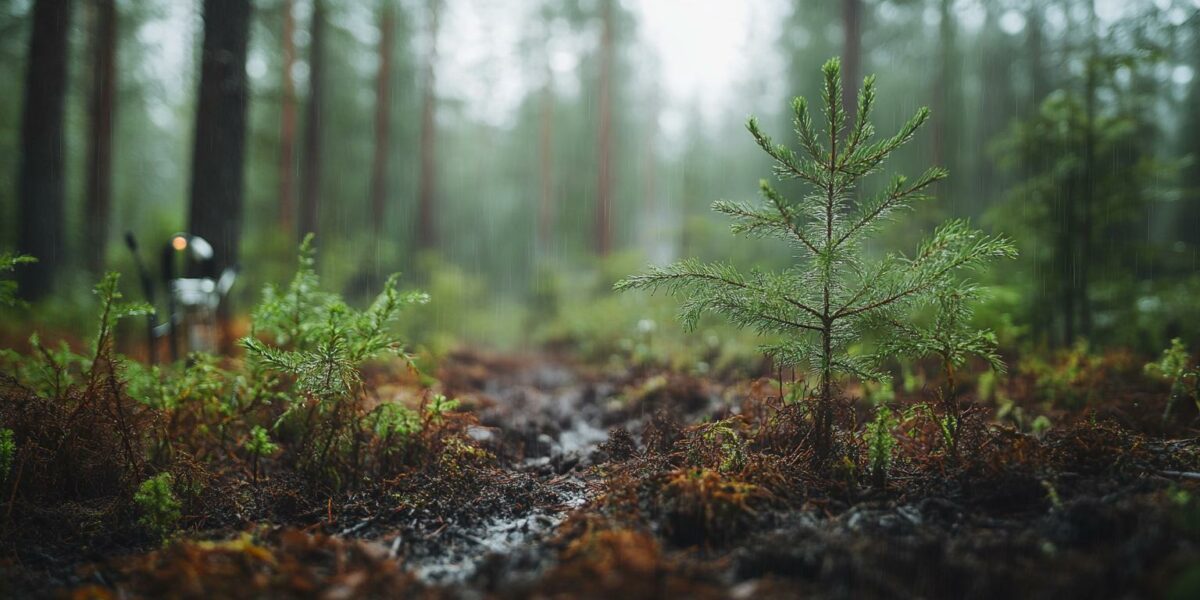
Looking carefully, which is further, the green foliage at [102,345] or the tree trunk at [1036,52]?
the tree trunk at [1036,52]

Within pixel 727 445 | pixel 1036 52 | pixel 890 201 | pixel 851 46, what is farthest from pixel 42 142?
pixel 1036 52

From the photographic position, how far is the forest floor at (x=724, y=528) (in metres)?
1.85

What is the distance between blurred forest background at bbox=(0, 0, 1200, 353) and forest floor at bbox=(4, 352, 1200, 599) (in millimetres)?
2125

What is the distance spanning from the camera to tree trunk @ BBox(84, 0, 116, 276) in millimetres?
14641

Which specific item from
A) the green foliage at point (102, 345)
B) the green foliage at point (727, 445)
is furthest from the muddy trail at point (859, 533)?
the green foliage at point (102, 345)

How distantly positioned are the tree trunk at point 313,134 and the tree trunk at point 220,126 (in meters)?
7.63

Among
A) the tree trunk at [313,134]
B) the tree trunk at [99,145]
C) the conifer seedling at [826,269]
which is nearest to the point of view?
the conifer seedling at [826,269]

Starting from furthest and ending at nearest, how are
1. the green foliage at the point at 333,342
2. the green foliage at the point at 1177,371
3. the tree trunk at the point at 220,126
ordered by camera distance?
the tree trunk at the point at 220,126, the green foliage at the point at 1177,371, the green foliage at the point at 333,342

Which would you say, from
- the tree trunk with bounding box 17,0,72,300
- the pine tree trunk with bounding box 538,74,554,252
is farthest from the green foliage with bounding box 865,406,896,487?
the pine tree trunk with bounding box 538,74,554,252

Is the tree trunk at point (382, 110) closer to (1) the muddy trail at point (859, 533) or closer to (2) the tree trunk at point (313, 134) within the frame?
(2) the tree trunk at point (313, 134)

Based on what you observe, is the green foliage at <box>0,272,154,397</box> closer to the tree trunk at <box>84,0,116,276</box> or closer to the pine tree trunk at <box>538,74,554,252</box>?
the tree trunk at <box>84,0,116,276</box>

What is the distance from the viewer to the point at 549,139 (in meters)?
24.0

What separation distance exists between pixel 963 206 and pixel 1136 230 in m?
4.37

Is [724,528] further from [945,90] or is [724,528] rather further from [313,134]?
[945,90]
